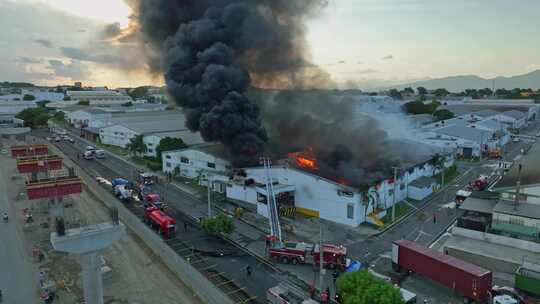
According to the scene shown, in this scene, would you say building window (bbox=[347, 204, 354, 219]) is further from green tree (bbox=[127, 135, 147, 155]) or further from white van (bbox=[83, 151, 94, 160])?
white van (bbox=[83, 151, 94, 160])

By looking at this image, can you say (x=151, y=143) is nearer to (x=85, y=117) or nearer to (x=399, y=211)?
(x=399, y=211)

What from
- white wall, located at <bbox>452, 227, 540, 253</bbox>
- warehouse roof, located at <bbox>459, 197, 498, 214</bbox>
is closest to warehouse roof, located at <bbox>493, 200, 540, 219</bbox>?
warehouse roof, located at <bbox>459, 197, 498, 214</bbox>

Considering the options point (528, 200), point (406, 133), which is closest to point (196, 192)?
point (528, 200)

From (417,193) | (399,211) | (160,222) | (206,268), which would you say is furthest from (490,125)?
(206,268)

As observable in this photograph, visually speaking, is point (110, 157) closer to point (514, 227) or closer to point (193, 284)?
point (193, 284)

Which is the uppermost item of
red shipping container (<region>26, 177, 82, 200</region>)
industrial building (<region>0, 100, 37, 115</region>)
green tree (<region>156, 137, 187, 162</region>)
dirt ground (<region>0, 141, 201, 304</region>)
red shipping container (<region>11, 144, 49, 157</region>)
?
industrial building (<region>0, 100, 37, 115</region>)
